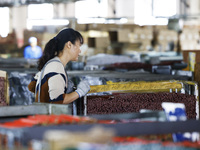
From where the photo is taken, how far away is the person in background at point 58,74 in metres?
3.05

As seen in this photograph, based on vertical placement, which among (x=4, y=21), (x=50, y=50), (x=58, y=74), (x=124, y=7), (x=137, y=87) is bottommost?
(x=137, y=87)

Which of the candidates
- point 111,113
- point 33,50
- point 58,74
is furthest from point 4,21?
point 111,113

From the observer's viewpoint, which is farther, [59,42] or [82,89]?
[59,42]

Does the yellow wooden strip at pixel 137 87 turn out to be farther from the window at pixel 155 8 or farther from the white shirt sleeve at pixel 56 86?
the window at pixel 155 8

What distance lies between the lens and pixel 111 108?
3021 millimetres

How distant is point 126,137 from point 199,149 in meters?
0.30

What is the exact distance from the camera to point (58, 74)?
10.2ft

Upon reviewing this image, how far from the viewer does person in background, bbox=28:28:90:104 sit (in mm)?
3049

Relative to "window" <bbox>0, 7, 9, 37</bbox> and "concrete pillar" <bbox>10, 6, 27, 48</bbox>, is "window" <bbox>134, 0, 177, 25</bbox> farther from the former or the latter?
"window" <bbox>0, 7, 9, 37</bbox>

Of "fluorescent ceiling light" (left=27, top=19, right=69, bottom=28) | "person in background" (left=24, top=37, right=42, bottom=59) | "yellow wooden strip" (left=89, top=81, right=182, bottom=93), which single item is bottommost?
"yellow wooden strip" (left=89, top=81, right=182, bottom=93)

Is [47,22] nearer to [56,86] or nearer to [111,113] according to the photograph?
[56,86]

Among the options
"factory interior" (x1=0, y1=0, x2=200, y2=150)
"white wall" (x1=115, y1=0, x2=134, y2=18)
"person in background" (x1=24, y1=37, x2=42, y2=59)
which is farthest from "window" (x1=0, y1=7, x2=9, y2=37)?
"factory interior" (x1=0, y1=0, x2=200, y2=150)

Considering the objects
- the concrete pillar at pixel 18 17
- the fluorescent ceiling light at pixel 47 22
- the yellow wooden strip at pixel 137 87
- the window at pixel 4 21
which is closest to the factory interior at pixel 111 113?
the yellow wooden strip at pixel 137 87

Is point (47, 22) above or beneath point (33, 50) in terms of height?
above
